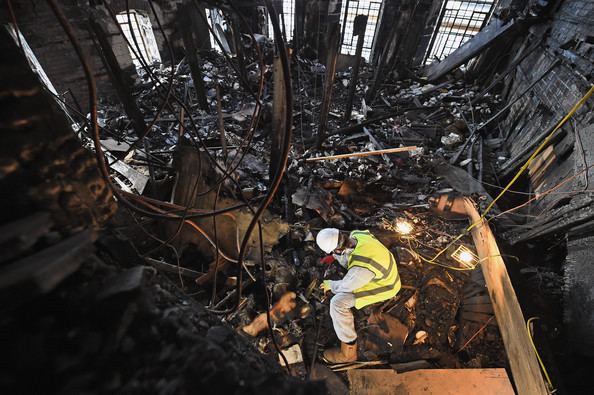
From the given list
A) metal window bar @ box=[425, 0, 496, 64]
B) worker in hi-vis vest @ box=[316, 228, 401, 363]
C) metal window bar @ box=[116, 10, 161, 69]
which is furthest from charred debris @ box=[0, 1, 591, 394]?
metal window bar @ box=[425, 0, 496, 64]

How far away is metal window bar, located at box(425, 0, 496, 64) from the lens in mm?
10805

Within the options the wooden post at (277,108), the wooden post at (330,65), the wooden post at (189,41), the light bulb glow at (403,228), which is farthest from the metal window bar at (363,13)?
the light bulb glow at (403,228)

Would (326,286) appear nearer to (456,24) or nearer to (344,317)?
(344,317)

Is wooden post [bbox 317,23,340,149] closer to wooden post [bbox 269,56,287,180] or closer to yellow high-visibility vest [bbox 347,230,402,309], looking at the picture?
wooden post [bbox 269,56,287,180]

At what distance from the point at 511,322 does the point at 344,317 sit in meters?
2.02

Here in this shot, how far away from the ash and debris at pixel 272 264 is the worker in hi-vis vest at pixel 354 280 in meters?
0.34

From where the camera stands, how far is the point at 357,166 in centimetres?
624

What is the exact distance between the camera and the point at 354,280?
333 centimetres

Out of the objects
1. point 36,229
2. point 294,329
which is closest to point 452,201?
point 294,329

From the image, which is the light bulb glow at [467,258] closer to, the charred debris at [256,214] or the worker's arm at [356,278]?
the charred debris at [256,214]

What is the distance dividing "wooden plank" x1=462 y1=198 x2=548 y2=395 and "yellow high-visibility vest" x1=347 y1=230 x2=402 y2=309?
4.36ft

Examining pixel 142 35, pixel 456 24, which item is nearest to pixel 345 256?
pixel 142 35

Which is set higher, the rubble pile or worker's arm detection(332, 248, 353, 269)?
worker's arm detection(332, 248, 353, 269)

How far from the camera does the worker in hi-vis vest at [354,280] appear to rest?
3283 millimetres
